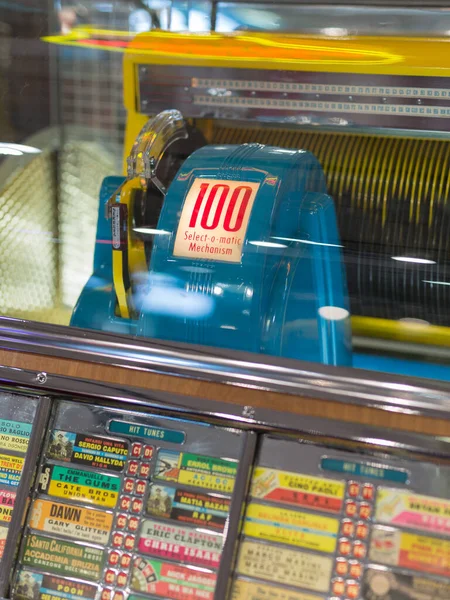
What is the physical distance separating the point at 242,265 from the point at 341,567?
0.66 meters

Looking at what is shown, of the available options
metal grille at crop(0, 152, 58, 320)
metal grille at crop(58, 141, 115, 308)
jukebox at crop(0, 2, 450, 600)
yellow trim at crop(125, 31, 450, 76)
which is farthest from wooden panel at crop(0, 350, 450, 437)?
yellow trim at crop(125, 31, 450, 76)

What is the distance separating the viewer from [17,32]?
7.13 feet

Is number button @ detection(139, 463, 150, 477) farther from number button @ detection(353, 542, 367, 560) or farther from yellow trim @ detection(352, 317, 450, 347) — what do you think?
yellow trim @ detection(352, 317, 450, 347)

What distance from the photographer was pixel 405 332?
65.1 inches

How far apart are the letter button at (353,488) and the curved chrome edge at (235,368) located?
157mm

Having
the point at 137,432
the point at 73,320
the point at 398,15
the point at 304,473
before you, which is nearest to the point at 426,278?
the point at 304,473

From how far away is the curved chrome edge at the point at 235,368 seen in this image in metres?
1.40

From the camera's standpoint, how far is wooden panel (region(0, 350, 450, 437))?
54.8 inches

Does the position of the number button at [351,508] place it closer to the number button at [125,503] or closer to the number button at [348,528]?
the number button at [348,528]

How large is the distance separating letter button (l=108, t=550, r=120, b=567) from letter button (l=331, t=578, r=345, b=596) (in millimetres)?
447

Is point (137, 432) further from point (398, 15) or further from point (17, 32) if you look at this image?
point (398, 15)

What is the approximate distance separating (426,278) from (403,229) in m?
0.47

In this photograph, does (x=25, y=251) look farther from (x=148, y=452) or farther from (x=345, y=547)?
(x=345, y=547)

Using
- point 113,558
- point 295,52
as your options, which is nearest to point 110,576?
point 113,558
